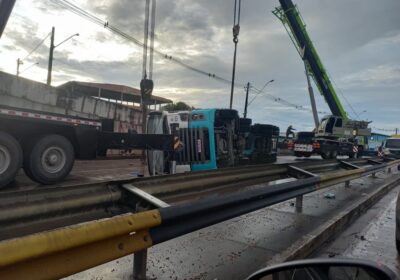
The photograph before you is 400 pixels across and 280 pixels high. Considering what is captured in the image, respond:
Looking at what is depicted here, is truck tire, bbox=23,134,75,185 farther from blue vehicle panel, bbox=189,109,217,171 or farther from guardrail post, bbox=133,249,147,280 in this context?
guardrail post, bbox=133,249,147,280

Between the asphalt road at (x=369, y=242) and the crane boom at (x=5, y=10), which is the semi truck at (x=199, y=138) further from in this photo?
the crane boom at (x=5, y=10)

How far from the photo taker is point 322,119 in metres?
24.4

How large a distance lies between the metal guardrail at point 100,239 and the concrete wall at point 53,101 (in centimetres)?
1244

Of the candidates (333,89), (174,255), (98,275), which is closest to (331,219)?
(174,255)

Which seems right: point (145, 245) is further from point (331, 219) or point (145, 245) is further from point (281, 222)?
point (331, 219)

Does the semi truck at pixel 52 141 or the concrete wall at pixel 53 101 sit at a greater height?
the concrete wall at pixel 53 101

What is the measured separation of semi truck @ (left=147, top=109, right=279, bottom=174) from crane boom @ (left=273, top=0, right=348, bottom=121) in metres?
15.3

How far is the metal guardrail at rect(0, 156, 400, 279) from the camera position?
59.3 inches

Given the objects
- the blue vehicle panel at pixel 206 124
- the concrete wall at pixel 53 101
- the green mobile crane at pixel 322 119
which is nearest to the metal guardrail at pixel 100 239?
the blue vehicle panel at pixel 206 124

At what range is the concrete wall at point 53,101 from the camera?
16188mm

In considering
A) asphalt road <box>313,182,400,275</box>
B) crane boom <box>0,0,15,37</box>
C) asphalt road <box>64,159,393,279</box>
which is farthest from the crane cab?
crane boom <box>0,0,15,37</box>

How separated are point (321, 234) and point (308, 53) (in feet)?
72.3

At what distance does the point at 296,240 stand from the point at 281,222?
0.92 m

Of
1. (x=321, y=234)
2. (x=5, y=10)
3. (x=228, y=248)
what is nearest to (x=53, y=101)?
(x=5, y=10)
